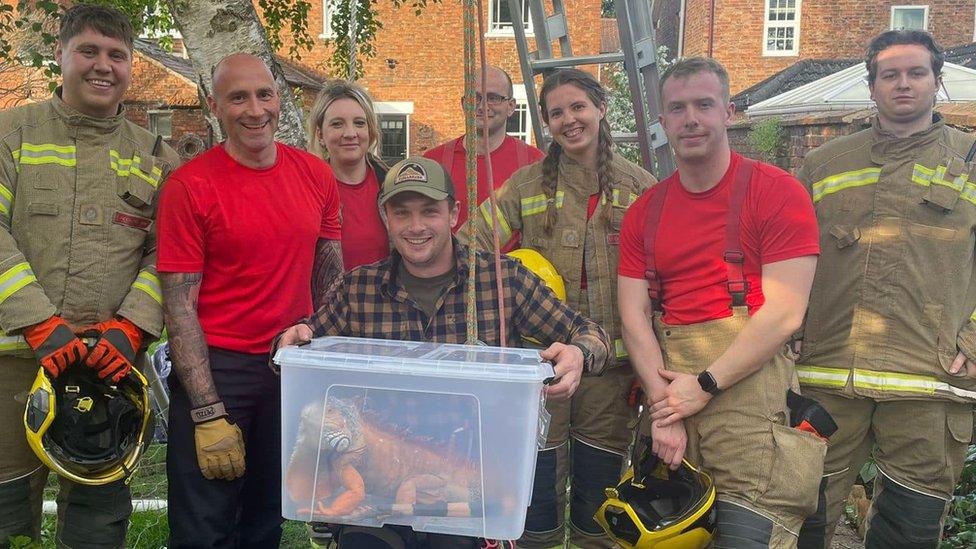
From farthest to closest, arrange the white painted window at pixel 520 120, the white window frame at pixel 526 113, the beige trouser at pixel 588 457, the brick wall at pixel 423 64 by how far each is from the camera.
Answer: the brick wall at pixel 423 64, the white painted window at pixel 520 120, the white window frame at pixel 526 113, the beige trouser at pixel 588 457

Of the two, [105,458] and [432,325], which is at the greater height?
[432,325]

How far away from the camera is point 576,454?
3443mm

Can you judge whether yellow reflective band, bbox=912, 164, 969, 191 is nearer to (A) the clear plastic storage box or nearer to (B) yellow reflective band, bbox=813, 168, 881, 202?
(B) yellow reflective band, bbox=813, 168, 881, 202

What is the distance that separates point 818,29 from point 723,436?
21488 millimetres

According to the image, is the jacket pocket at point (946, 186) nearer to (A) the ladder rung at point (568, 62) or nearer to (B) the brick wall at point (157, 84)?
(A) the ladder rung at point (568, 62)

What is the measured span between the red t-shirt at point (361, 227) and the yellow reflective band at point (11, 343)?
1213mm

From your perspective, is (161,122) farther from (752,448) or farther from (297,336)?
(752,448)

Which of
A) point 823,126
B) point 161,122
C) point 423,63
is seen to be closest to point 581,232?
point 823,126

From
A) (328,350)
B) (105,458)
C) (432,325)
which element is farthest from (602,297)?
(105,458)

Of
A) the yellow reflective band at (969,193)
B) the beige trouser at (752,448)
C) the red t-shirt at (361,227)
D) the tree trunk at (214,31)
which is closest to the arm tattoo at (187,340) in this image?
the red t-shirt at (361,227)

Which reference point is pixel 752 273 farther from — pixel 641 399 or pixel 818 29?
pixel 818 29

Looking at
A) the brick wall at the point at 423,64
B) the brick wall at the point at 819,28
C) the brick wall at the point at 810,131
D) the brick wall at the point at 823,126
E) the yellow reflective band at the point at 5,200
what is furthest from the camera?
the brick wall at the point at 819,28

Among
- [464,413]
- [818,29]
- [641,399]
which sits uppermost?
[818,29]

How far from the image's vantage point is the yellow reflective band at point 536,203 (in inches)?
136
